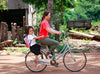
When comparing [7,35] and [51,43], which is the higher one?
[51,43]

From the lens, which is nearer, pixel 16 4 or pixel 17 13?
pixel 16 4

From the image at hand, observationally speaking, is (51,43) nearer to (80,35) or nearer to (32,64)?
(32,64)

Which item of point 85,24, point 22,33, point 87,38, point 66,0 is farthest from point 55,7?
point 22,33

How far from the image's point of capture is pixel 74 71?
17.6 ft

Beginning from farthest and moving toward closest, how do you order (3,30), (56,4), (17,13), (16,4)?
1. (17,13)
2. (56,4)
3. (16,4)
4. (3,30)

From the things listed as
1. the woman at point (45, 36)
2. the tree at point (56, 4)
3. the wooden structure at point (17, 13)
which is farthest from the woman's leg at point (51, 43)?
the wooden structure at point (17, 13)

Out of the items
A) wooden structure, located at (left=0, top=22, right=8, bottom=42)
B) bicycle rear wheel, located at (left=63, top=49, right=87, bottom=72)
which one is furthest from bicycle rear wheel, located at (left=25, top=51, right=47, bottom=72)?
wooden structure, located at (left=0, top=22, right=8, bottom=42)

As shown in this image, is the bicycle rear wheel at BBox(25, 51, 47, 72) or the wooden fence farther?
the wooden fence

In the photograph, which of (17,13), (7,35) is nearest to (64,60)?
(7,35)

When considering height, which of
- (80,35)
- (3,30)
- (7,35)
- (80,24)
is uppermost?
(3,30)

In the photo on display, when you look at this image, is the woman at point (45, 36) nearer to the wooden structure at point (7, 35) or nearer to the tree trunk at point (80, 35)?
the wooden structure at point (7, 35)

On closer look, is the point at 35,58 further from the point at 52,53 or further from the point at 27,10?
the point at 27,10

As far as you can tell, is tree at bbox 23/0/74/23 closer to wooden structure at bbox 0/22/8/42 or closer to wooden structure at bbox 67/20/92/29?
wooden structure at bbox 67/20/92/29

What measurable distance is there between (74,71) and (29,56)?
1.42 m
